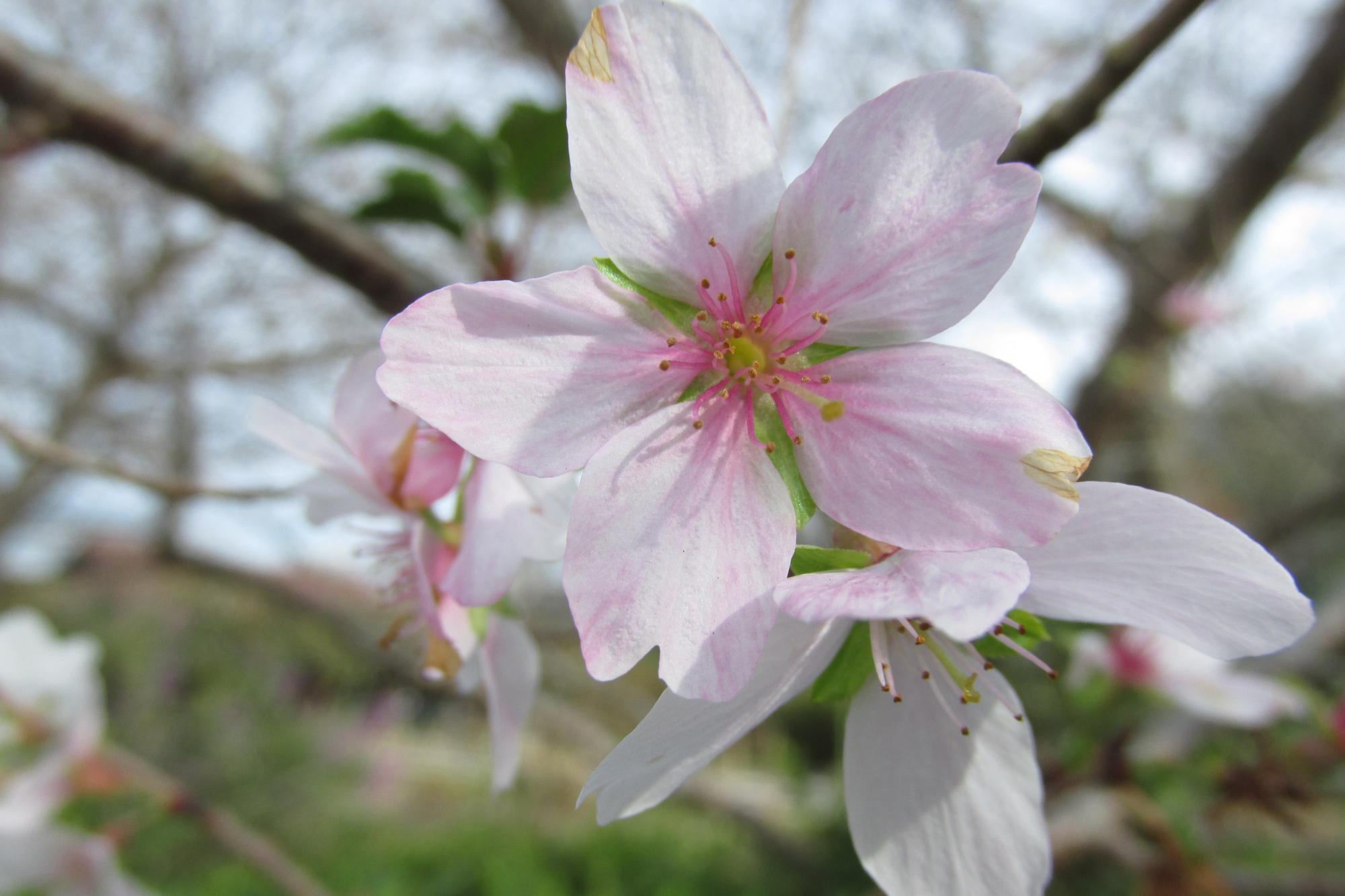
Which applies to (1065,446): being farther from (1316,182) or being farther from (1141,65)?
(1316,182)

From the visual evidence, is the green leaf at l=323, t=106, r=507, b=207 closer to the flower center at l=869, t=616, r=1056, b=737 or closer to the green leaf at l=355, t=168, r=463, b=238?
the green leaf at l=355, t=168, r=463, b=238

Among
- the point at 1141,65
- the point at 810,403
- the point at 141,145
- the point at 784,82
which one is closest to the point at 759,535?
the point at 810,403

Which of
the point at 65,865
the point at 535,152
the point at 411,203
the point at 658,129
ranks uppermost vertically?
the point at 658,129

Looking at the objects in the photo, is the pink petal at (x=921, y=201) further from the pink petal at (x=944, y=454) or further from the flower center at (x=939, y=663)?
the flower center at (x=939, y=663)

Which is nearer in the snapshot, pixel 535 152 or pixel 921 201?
pixel 921 201

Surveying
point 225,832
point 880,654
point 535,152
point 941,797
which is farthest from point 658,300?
point 225,832

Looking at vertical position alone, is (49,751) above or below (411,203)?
below

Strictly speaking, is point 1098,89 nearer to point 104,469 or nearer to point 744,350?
point 744,350
